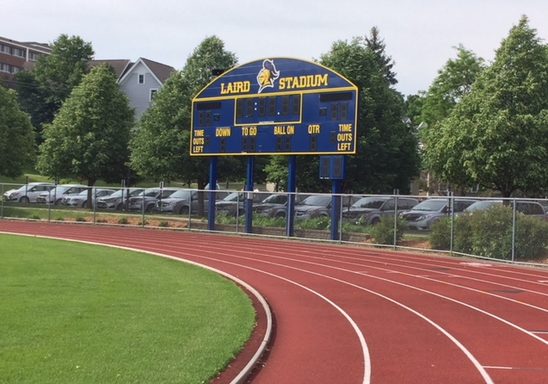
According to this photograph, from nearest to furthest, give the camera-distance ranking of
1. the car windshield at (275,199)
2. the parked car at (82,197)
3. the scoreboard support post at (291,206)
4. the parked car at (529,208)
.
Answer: the parked car at (529,208) < the scoreboard support post at (291,206) < the car windshield at (275,199) < the parked car at (82,197)

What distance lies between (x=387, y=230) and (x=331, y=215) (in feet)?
9.62

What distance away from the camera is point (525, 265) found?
19.9m

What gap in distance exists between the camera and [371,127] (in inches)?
1532

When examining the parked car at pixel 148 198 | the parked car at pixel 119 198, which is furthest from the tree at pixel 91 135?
the parked car at pixel 148 198

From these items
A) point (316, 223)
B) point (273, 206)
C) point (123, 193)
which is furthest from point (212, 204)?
point (123, 193)

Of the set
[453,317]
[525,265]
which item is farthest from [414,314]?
[525,265]

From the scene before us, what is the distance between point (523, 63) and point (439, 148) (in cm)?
583

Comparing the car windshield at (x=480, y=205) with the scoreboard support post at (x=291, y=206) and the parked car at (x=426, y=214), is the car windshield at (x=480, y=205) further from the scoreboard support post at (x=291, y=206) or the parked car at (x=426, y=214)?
the scoreboard support post at (x=291, y=206)

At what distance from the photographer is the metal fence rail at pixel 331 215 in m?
20.7

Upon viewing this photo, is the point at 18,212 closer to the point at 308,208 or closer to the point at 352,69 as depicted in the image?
the point at 308,208

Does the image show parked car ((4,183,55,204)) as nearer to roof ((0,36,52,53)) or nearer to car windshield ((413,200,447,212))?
car windshield ((413,200,447,212))

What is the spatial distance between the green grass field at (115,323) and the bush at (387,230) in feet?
36.2

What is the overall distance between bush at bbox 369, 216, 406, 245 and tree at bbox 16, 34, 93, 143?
63.4 m

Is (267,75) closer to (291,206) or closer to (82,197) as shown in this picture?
(291,206)
